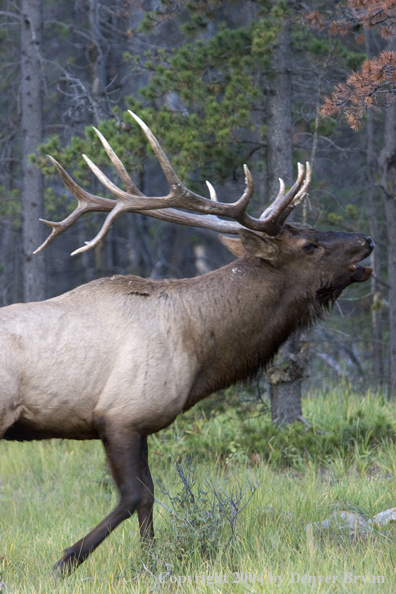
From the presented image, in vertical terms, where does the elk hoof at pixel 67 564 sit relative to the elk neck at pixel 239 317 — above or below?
below

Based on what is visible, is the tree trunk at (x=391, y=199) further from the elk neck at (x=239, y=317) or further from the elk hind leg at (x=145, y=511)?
the elk hind leg at (x=145, y=511)

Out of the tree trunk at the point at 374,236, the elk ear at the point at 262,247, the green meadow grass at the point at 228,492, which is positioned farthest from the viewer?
the tree trunk at the point at 374,236

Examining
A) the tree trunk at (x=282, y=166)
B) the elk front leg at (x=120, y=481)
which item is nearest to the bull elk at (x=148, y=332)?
the elk front leg at (x=120, y=481)

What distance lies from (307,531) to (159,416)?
110 cm

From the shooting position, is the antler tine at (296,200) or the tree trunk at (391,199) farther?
the tree trunk at (391,199)

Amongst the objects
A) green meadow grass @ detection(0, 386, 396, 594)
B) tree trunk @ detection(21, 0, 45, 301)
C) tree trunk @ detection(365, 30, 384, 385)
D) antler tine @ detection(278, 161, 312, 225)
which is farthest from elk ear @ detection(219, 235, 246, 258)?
tree trunk @ detection(365, 30, 384, 385)

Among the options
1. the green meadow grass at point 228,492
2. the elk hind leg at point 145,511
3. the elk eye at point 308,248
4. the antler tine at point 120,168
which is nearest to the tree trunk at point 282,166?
the green meadow grass at point 228,492

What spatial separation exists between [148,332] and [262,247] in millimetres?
955

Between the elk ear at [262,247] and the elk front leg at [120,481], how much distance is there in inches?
54.8

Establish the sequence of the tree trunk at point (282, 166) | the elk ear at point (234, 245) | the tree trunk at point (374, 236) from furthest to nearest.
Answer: the tree trunk at point (374, 236) < the tree trunk at point (282, 166) < the elk ear at point (234, 245)

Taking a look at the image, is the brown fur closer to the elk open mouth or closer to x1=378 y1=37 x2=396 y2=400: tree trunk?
the elk open mouth

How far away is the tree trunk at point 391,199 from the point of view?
25.2 feet

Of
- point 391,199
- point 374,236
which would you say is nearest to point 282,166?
point 391,199

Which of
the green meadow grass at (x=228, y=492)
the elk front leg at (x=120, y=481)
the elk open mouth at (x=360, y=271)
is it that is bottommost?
the green meadow grass at (x=228, y=492)
